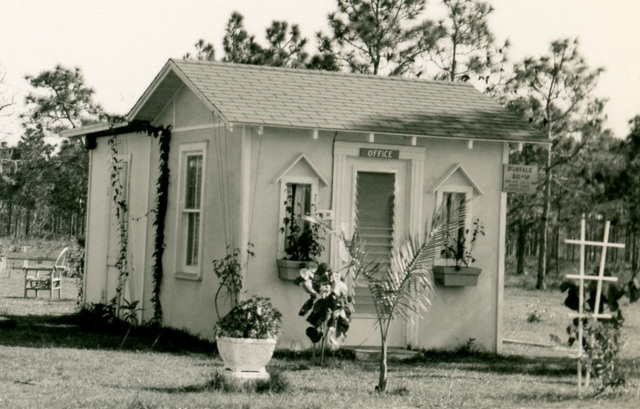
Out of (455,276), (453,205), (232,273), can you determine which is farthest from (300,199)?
(455,276)

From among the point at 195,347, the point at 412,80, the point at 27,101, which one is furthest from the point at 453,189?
the point at 27,101

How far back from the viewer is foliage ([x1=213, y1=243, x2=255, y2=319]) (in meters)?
13.4

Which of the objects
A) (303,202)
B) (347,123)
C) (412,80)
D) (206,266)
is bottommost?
(206,266)

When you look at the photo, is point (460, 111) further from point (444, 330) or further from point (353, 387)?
point (353, 387)

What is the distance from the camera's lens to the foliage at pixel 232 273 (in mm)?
13398

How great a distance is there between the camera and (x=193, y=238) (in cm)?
1523

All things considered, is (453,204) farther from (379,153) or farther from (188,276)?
(188,276)

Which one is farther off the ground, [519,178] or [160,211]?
[519,178]

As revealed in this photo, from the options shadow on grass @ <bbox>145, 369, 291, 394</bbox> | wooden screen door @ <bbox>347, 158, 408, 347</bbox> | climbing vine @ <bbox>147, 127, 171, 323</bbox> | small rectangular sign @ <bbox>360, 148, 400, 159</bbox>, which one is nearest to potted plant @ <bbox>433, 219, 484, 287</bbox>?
wooden screen door @ <bbox>347, 158, 408, 347</bbox>

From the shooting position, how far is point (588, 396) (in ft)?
34.6

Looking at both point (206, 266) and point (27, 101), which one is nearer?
point (206, 266)

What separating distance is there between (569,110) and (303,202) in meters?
20.7

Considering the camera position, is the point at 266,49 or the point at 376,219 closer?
the point at 376,219

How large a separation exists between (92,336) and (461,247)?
5.66 meters
